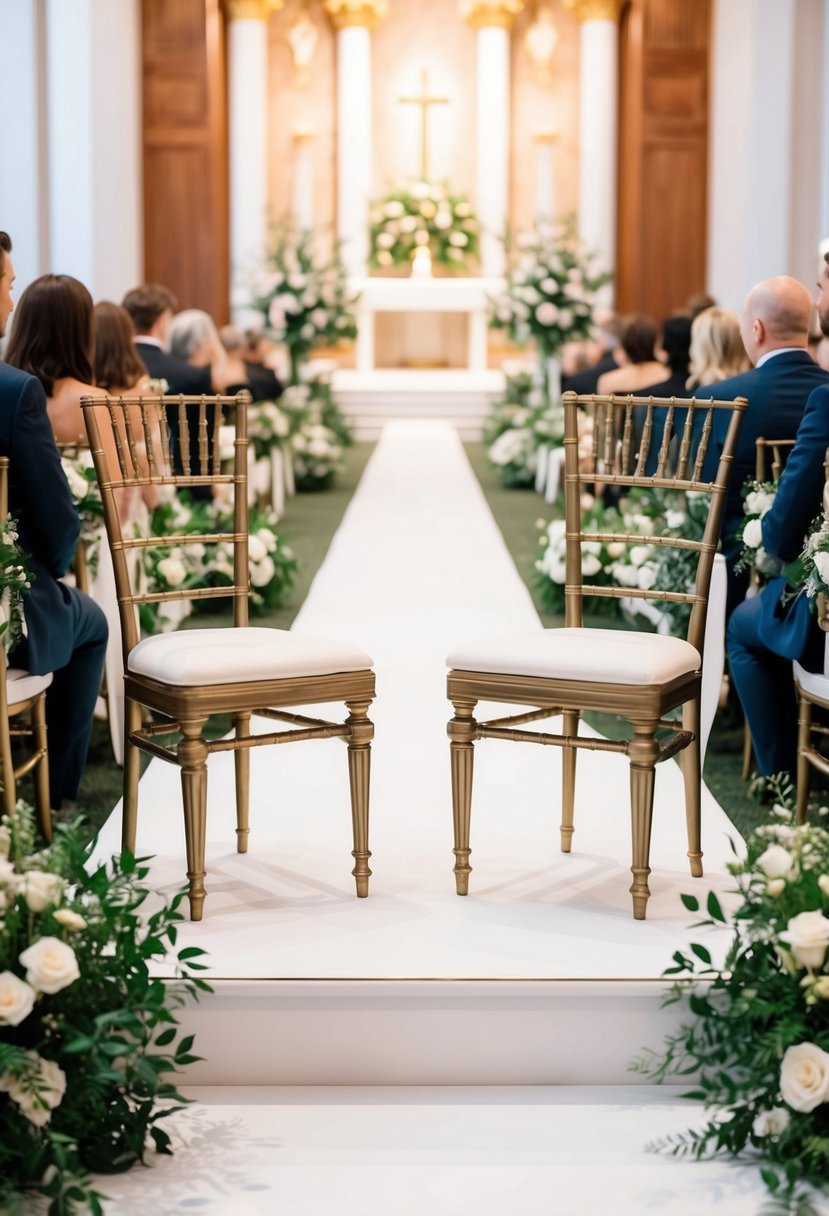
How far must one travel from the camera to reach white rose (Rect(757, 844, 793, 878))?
2.79 metres

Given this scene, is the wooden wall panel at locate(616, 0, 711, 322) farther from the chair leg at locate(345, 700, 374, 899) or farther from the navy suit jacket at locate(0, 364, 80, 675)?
the chair leg at locate(345, 700, 374, 899)

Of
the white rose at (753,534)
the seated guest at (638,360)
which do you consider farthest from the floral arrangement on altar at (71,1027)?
the seated guest at (638,360)

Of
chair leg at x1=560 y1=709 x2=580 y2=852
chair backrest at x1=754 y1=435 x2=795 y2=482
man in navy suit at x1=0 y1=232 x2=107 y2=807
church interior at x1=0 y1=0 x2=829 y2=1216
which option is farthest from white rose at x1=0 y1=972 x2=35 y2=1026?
chair backrest at x1=754 y1=435 x2=795 y2=482

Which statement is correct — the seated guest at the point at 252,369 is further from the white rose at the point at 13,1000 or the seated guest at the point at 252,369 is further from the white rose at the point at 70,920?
the white rose at the point at 13,1000

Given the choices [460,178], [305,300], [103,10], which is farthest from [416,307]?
[103,10]

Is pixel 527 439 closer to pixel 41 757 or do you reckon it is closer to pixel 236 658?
pixel 41 757

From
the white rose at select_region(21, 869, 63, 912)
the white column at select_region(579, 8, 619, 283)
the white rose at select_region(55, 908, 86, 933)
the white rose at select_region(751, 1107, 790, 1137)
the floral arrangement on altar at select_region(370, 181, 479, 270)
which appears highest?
the white column at select_region(579, 8, 619, 283)

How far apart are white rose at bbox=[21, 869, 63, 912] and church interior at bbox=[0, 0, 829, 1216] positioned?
5cm

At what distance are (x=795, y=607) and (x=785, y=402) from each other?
3.99 feet

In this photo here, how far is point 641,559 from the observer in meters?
6.15

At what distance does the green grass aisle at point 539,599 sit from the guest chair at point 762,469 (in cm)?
7

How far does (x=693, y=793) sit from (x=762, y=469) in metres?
1.27

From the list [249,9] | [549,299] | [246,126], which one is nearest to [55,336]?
[549,299]

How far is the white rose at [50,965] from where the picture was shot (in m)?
2.64
